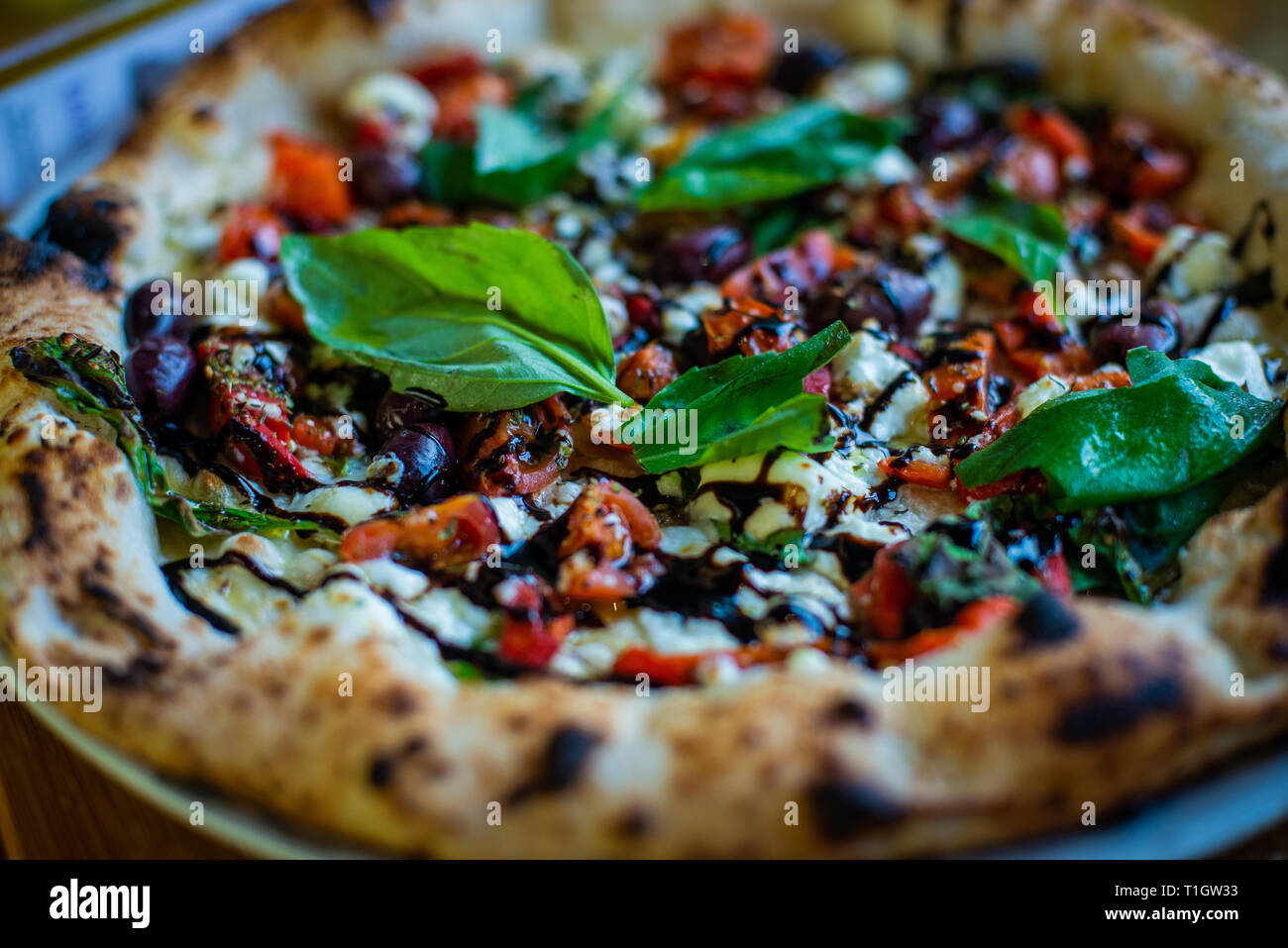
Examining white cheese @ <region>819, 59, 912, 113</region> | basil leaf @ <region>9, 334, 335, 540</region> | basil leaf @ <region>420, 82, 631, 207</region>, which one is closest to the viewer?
basil leaf @ <region>9, 334, 335, 540</region>

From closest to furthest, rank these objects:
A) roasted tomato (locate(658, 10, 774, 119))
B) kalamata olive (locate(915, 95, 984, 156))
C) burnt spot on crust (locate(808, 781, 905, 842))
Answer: burnt spot on crust (locate(808, 781, 905, 842)) < kalamata olive (locate(915, 95, 984, 156)) < roasted tomato (locate(658, 10, 774, 119))

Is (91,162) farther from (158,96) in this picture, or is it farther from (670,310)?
(670,310)

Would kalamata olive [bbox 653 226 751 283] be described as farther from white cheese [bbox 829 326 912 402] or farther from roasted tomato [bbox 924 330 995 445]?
roasted tomato [bbox 924 330 995 445]

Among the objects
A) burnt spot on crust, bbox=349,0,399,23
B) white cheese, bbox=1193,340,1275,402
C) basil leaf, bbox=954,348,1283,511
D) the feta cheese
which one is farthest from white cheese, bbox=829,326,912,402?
burnt spot on crust, bbox=349,0,399,23

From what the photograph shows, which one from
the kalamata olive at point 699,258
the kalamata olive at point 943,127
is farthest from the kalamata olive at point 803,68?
the kalamata olive at point 699,258

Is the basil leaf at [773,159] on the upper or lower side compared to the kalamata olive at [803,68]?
lower

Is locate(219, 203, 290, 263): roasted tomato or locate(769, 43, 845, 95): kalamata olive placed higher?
locate(769, 43, 845, 95): kalamata olive

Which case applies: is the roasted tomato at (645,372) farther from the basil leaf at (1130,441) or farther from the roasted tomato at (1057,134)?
the roasted tomato at (1057,134)

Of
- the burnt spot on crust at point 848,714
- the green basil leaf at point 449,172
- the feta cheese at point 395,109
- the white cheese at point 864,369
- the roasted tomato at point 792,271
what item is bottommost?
the burnt spot on crust at point 848,714
